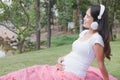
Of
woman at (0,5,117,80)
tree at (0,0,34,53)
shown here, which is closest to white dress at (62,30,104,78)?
woman at (0,5,117,80)

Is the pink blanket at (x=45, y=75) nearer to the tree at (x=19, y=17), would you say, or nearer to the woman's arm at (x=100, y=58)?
the woman's arm at (x=100, y=58)

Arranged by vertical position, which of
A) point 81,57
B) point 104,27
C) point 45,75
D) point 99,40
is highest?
point 104,27

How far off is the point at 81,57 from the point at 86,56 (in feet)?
0.21

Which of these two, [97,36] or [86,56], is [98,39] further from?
[86,56]

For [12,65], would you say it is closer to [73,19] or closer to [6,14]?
[6,14]

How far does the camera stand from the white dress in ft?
12.6

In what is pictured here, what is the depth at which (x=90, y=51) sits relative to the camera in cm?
383

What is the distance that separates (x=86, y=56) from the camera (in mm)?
3885

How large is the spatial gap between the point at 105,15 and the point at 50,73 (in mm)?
877

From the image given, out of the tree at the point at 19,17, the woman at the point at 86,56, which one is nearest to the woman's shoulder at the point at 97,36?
the woman at the point at 86,56

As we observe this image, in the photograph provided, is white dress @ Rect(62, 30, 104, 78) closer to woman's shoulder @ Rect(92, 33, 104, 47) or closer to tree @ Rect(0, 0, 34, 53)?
woman's shoulder @ Rect(92, 33, 104, 47)

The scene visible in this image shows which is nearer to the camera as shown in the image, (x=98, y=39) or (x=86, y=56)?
(x=98, y=39)

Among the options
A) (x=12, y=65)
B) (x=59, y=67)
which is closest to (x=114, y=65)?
(x=12, y=65)

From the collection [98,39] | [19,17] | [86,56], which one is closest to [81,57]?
[86,56]
